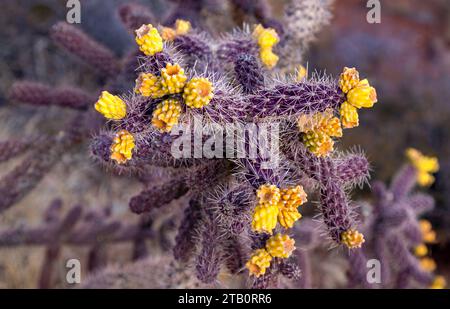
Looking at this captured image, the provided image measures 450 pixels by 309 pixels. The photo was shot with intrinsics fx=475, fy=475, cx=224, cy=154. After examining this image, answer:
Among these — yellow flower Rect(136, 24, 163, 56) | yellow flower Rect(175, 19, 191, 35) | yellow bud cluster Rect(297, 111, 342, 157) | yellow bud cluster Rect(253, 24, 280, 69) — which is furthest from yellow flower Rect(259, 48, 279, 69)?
yellow flower Rect(136, 24, 163, 56)

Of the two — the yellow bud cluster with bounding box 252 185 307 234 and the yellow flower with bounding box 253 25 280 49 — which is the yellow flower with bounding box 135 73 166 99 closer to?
the yellow bud cluster with bounding box 252 185 307 234

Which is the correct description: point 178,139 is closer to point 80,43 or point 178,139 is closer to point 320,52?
point 80,43

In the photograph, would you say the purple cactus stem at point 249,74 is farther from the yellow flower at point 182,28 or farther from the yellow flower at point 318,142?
the yellow flower at point 182,28

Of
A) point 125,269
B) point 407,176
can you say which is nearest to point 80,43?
point 125,269

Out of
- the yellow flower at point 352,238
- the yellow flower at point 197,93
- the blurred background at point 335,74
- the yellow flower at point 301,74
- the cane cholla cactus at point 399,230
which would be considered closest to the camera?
the yellow flower at point 197,93

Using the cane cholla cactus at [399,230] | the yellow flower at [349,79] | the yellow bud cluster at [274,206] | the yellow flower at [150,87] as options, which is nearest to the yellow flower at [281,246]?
the yellow bud cluster at [274,206]

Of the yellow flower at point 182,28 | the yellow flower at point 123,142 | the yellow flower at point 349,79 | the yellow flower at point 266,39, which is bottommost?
the yellow flower at point 123,142
